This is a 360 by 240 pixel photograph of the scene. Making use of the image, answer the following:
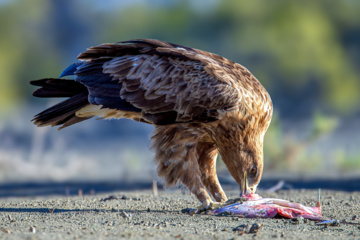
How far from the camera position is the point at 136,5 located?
32688 mm

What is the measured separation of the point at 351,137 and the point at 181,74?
1493cm

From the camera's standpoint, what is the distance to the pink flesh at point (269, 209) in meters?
6.00

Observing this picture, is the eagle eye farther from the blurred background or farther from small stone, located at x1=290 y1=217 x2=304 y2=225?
the blurred background

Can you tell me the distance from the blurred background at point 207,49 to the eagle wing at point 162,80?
8118 millimetres

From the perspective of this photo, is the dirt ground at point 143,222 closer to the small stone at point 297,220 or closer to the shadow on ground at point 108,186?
the small stone at point 297,220

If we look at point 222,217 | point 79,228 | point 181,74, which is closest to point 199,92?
point 181,74

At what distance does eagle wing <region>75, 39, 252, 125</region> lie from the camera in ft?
21.9

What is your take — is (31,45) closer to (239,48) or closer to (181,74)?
(239,48)

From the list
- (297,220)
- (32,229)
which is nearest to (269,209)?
(297,220)

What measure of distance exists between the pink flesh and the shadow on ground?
113 inches

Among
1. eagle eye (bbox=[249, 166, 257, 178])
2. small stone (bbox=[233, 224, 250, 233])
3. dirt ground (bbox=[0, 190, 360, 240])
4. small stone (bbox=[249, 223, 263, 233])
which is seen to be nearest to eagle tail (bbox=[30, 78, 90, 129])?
dirt ground (bbox=[0, 190, 360, 240])

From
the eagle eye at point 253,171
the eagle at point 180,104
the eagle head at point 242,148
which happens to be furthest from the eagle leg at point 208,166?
the eagle eye at point 253,171

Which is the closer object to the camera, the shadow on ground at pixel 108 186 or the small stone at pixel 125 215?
the small stone at pixel 125 215

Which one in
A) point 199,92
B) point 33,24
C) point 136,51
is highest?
point 33,24
